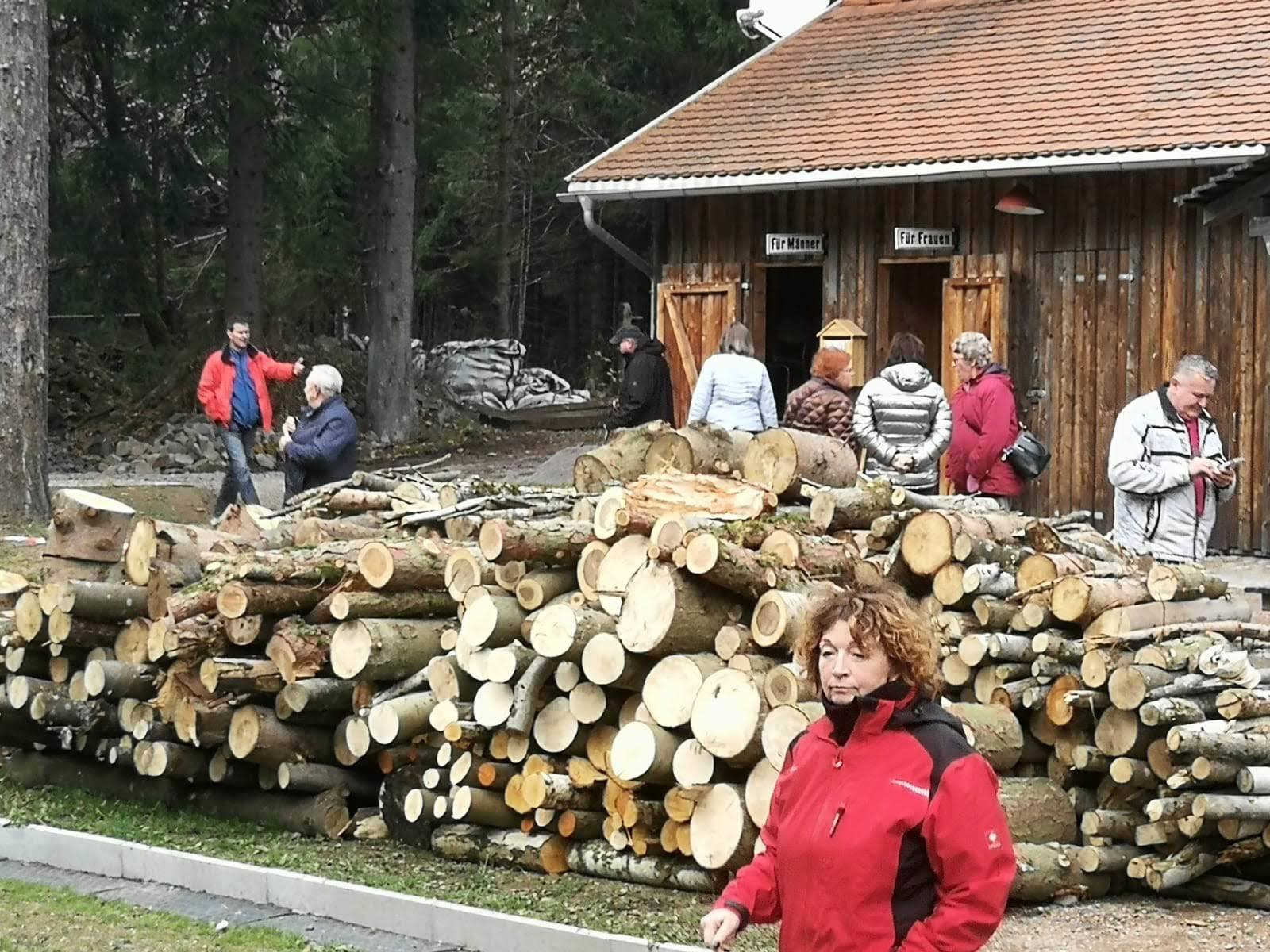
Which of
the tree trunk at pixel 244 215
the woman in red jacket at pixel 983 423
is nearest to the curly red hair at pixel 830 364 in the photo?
the woman in red jacket at pixel 983 423

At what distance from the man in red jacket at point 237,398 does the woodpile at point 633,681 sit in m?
6.90

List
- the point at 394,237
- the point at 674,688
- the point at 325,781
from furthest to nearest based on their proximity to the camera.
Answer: the point at 394,237
the point at 325,781
the point at 674,688

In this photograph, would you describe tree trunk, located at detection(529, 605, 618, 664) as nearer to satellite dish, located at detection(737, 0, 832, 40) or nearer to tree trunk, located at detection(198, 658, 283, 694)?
tree trunk, located at detection(198, 658, 283, 694)

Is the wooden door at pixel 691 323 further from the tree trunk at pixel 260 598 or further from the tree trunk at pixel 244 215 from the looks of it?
the tree trunk at pixel 260 598

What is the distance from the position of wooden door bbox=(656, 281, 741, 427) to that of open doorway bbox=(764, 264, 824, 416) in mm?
2150

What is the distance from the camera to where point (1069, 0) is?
19922mm

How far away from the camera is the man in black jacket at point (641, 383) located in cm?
1557

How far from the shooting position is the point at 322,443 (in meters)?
12.7

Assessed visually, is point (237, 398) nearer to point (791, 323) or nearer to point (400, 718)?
point (791, 323)

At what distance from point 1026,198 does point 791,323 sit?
16.5 ft

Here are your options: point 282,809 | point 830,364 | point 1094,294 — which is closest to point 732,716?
point 282,809

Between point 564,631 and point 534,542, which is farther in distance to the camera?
point 534,542

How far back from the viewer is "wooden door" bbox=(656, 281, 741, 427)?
63.4 feet

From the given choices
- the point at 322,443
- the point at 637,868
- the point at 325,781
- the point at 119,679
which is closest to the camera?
the point at 637,868
